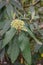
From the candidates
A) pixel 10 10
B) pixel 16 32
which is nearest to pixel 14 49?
pixel 16 32

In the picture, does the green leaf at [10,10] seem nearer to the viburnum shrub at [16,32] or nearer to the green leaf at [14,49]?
the viburnum shrub at [16,32]

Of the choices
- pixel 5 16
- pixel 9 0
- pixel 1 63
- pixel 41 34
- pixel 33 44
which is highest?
pixel 9 0

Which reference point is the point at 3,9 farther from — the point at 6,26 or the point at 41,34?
the point at 41,34

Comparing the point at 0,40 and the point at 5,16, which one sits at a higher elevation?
the point at 5,16

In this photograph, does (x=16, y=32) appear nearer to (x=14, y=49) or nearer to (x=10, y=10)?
(x=14, y=49)

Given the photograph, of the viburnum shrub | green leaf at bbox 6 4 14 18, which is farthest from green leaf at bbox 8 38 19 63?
green leaf at bbox 6 4 14 18

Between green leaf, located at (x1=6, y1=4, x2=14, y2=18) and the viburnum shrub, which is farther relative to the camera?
green leaf, located at (x1=6, y1=4, x2=14, y2=18)

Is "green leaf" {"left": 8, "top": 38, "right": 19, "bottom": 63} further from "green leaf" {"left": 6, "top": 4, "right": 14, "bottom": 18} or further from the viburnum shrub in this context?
"green leaf" {"left": 6, "top": 4, "right": 14, "bottom": 18}

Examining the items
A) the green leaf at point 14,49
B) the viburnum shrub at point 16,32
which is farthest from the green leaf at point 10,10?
the green leaf at point 14,49

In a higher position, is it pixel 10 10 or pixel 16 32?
pixel 10 10

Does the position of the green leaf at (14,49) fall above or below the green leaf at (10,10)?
below

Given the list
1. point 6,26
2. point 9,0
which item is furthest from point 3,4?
point 6,26
